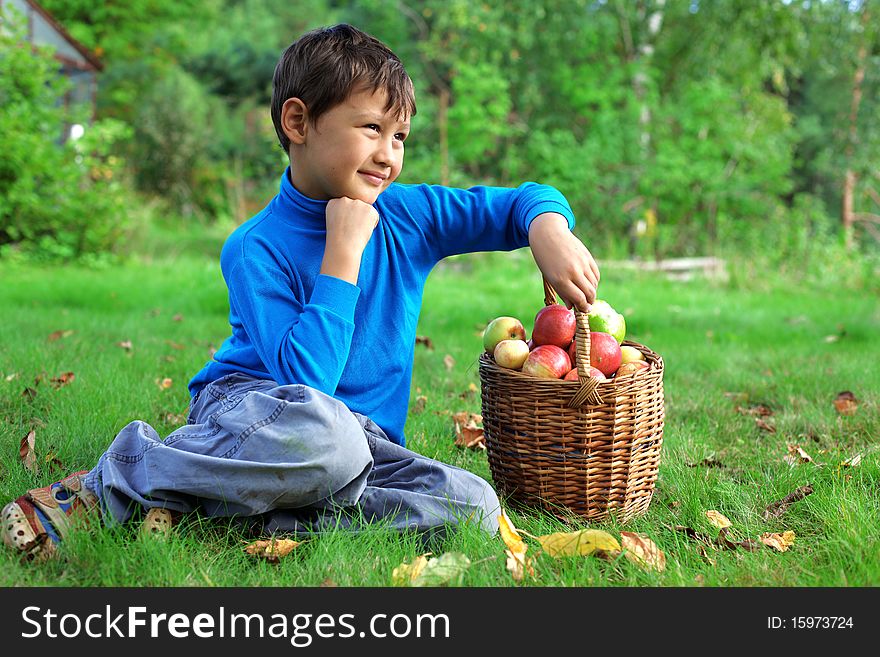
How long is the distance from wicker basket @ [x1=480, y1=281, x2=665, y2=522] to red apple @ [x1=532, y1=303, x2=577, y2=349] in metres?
0.18

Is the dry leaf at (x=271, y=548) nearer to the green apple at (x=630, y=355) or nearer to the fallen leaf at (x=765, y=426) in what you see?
the green apple at (x=630, y=355)

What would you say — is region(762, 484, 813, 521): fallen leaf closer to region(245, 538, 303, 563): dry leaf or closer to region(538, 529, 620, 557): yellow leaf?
Answer: region(538, 529, 620, 557): yellow leaf

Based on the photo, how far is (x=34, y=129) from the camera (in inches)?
326

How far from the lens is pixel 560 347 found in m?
2.36

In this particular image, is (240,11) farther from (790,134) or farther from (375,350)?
(375,350)

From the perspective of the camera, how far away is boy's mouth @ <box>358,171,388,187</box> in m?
2.28

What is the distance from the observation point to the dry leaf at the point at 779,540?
212 cm

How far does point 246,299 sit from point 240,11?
2496 centimetres

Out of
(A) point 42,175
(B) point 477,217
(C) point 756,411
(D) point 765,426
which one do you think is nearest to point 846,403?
(C) point 756,411

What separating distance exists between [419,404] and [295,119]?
162 centimetres

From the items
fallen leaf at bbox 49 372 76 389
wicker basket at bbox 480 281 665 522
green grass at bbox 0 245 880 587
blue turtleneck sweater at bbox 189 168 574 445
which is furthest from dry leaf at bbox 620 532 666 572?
fallen leaf at bbox 49 372 76 389
